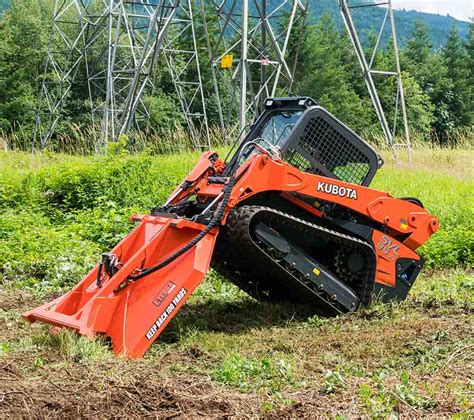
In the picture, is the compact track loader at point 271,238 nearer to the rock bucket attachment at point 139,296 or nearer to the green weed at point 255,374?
the rock bucket attachment at point 139,296

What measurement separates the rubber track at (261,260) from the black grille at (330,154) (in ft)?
1.88

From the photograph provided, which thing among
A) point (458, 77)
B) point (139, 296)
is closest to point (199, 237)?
point (139, 296)

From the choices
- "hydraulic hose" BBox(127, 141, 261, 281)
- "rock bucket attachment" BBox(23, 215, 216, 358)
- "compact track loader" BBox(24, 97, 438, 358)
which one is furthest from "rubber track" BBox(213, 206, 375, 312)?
"rock bucket attachment" BBox(23, 215, 216, 358)

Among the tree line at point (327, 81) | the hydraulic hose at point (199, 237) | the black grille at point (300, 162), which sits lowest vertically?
the tree line at point (327, 81)

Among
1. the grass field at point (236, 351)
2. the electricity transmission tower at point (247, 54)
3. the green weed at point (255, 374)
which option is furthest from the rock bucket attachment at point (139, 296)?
the electricity transmission tower at point (247, 54)

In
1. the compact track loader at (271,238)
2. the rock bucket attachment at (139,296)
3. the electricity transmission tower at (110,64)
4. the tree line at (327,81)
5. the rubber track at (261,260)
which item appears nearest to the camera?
the rock bucket attachment at (139,296)

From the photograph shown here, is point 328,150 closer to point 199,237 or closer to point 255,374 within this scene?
point 199,237

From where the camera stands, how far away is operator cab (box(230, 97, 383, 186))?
245 inches

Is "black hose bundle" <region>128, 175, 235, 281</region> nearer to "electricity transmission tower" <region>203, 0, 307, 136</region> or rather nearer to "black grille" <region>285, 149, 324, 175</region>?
"black grille" <region>285, 149, 324, 175</region>

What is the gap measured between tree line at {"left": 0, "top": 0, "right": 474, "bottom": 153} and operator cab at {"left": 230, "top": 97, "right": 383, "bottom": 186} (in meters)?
22.9

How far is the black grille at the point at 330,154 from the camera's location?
20.6 ft

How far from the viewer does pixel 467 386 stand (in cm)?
423

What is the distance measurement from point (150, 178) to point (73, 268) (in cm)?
309

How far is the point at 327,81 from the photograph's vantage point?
131ft
